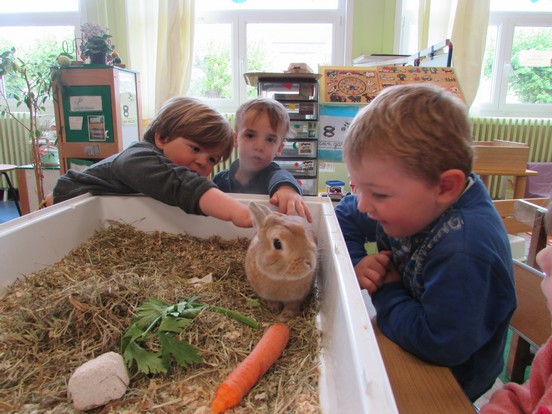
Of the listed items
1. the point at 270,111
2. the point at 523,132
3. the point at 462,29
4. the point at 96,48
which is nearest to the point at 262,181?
the point at 270,111

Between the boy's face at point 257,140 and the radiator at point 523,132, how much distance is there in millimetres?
4409

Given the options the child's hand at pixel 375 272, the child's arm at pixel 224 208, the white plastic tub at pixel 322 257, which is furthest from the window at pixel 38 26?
the child's hand at pixel 375 272

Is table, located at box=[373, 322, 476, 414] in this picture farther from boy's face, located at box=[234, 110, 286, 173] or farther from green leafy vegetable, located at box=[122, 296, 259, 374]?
boy's face, located at box=[234, 110, 286, 173]

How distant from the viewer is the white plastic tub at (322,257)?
55 centimetres

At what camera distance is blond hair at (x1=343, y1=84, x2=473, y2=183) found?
862mm

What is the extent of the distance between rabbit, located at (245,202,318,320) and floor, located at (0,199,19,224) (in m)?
4.69

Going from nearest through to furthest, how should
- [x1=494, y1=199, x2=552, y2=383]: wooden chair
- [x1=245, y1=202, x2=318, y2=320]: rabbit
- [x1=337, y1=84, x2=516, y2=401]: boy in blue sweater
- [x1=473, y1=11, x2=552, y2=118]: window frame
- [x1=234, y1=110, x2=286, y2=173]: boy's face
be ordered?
[x1=337, y1=84, x2=516, y2=401]: boy in blue sweater
[x1=245, y1=202, x2=318, y2=320]: rabbit
[x1=494, y1=199, x2=552, y2=383]: wooden chair
[x1=234, y1=110, x2=286, y2=173]: boy's face
[x1=473, y1=11, x2=552, y2=118]: window frame

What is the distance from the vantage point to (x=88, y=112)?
386 cm

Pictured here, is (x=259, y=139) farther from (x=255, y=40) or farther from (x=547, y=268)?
(x=255, y=40)

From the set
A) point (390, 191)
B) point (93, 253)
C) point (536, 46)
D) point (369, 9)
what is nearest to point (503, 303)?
point (390, 191)

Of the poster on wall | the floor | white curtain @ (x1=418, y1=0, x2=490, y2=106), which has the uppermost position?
white curtain @ (x1=418, y1=0, x2=490, y2=106)

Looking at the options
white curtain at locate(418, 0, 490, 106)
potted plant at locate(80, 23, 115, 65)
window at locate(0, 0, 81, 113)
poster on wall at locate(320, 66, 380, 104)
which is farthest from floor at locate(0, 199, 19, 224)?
white curtain at locate(418, 0, 490, 106)

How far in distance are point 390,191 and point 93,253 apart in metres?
1.11

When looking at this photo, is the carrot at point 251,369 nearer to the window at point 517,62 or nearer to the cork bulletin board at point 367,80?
the cork bulletin board at point 367,80
